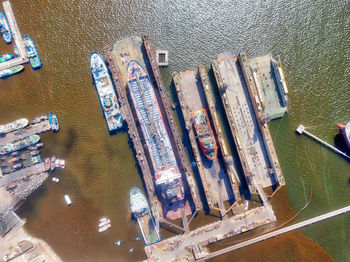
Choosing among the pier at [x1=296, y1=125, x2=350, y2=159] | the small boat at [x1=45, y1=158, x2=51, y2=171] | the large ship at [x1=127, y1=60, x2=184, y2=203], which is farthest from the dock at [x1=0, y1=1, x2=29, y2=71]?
the pier at [x1=296, y1=125, x2=350, y2=159]

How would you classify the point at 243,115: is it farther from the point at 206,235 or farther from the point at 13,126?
the point at 13,126

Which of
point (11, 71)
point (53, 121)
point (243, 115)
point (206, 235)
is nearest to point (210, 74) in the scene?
point (243, 115)

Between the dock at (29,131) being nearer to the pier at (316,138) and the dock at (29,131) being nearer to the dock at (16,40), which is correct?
the dock at (16,40)

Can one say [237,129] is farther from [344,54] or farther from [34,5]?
[34,5]

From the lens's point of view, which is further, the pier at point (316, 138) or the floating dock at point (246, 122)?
the floating dock at point (246, 122)

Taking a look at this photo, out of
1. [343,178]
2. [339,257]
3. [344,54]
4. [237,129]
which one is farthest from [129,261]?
[344,54]

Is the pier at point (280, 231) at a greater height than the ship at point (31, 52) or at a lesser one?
lesser

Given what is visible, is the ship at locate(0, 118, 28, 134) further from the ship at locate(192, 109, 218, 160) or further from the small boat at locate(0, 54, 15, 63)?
the ship at locate(192, 109, 218, 160)

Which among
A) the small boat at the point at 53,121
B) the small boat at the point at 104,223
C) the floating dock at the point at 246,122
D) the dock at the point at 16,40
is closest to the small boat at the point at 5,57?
the dock at the point at 16,40
